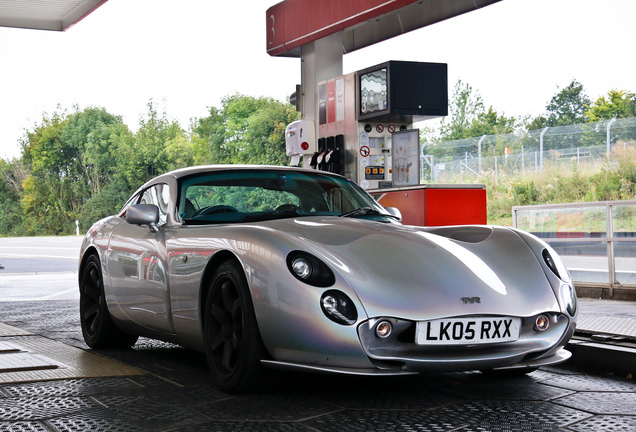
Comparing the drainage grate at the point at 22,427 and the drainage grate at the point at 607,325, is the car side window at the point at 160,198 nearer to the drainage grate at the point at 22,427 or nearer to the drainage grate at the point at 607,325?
the drainage grate at the point at 22,427

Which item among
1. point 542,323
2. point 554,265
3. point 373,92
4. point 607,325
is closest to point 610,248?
point 607,325

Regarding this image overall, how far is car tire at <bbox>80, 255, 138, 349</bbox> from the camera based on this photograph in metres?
5.49

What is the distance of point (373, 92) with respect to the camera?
11.0 meters

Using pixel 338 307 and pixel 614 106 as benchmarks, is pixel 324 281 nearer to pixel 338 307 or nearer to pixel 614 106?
pixel 338 307

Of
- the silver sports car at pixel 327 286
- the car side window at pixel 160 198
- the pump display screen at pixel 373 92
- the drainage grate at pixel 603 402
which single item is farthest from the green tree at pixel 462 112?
the drainage grate at pixel 603 402

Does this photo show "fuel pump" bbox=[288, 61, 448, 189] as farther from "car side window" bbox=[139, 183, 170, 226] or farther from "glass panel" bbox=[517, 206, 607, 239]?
"car side window" bbox=[139, 183, 170, 226]

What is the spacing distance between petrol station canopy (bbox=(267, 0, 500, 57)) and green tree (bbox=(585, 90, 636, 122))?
1213 inches

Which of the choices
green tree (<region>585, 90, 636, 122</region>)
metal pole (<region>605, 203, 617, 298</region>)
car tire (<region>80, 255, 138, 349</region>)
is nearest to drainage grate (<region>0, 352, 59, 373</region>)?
car tire (<region>80, 255, 138, 349</region>)

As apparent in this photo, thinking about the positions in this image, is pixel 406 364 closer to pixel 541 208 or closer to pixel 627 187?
pixel 541 208

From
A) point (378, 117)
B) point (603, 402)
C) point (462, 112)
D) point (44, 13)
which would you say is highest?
point (462, 112)

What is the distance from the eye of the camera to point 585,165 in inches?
1025

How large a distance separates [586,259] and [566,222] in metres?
0.59

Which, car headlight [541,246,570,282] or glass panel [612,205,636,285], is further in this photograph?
glass panel [612,205,636,285]

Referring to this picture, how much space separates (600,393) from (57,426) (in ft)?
8.71
